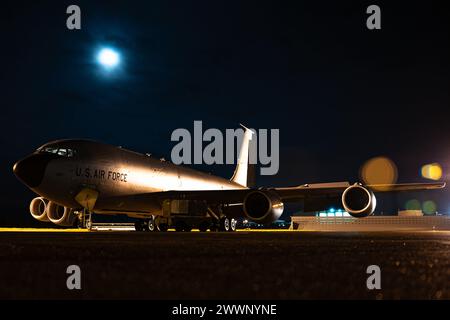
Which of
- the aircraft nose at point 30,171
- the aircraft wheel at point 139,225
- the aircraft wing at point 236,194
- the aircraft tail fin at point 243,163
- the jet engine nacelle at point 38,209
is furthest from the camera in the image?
the aircraft tail fin at point 243,163

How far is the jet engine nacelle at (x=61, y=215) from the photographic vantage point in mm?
18938

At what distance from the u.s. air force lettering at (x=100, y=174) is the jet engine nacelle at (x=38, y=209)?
3.67 meters

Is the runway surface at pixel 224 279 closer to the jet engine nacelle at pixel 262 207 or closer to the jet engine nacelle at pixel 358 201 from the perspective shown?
the jet engine nacelle at pixel 262 207

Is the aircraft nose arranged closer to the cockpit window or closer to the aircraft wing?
the cockpit window

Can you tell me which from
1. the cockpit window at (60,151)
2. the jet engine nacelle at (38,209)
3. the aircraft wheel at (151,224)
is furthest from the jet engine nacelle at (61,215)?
the aircraft wheel at (151,224)

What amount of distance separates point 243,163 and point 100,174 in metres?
16.8

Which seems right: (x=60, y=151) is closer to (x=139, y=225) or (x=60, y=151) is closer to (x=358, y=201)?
(x=139, y=225)

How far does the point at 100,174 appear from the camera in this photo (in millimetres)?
17922

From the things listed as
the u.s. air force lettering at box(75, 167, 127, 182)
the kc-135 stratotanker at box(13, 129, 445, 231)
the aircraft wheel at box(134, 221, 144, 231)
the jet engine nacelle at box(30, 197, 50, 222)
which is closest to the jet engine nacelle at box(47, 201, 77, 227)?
the kc-135 stratotanker at box(13, 129, 445, 231)

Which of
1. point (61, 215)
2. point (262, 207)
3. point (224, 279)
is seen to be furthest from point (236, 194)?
point (224, 279)

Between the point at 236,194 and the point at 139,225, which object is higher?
the point at 236,194
